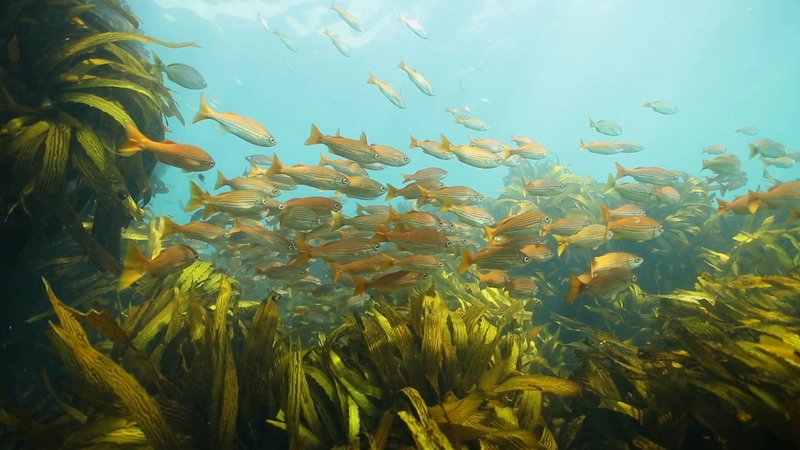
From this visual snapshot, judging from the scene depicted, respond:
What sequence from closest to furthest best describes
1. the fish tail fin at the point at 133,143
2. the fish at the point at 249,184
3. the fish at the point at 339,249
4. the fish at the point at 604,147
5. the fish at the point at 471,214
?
the fish tail fin at the point at 133,143 < the fish at the point at 339,249 < the fish at the point at 249,184 < the fish at the point at 471,214 < the fish at the point at 604,147

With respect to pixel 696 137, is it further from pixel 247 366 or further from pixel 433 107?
pixel 247 366

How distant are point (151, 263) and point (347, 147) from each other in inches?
119

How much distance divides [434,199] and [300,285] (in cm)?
248

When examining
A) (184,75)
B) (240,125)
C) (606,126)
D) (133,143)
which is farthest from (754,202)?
(184,75)

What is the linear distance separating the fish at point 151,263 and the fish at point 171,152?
1.18m

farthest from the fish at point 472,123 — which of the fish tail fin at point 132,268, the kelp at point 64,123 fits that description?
the fish tail fin at point 132,268

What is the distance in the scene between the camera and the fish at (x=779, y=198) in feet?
16.4

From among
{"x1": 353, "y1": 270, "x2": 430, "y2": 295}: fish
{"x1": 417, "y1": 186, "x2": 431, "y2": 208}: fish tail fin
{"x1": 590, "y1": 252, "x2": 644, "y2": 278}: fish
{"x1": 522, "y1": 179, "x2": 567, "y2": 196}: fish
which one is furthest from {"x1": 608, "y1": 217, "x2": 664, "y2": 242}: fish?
{"x1": 353, "y1": 270, "x2": 430, "y2": 295}: fish

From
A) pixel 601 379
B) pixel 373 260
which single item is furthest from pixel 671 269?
pixel 373 260

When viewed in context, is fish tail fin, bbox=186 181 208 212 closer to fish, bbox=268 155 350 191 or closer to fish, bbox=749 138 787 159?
fish, bbox=268 155 350 191

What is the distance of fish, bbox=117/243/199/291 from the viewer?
115 inches

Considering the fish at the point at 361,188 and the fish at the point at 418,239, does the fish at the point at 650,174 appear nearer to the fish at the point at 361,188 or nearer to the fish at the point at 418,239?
the fish at the point at 418,239

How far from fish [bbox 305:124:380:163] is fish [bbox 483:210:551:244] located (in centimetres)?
216

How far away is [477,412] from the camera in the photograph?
2.03 metres
